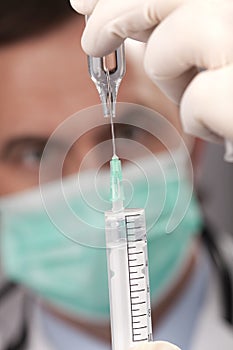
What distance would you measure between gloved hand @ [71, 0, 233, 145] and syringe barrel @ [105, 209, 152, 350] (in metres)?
0.16

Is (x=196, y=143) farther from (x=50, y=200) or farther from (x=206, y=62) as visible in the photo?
(x=206, y=62)

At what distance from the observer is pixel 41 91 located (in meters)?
1.70

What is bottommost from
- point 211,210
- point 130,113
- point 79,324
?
point 79,324

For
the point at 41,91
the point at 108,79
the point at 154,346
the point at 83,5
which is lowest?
the point at 154,346

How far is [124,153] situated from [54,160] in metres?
0.48

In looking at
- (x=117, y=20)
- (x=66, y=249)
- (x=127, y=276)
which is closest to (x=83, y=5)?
(x=117, y=20)

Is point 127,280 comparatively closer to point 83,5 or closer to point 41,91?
point 83,5

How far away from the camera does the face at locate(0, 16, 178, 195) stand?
5.57ft

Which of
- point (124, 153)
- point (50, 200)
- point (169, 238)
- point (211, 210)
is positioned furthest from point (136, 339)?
point (211, 210)

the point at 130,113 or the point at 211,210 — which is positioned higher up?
the point at 130,113

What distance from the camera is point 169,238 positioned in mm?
1790

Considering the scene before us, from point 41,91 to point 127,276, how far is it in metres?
1.00

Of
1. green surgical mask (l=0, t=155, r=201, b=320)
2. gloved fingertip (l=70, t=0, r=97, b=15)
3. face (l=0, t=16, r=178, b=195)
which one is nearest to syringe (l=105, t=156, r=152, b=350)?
gloved fingertip (l=70, t=0, r=97, b=15)

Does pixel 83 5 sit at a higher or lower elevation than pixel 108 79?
higher
